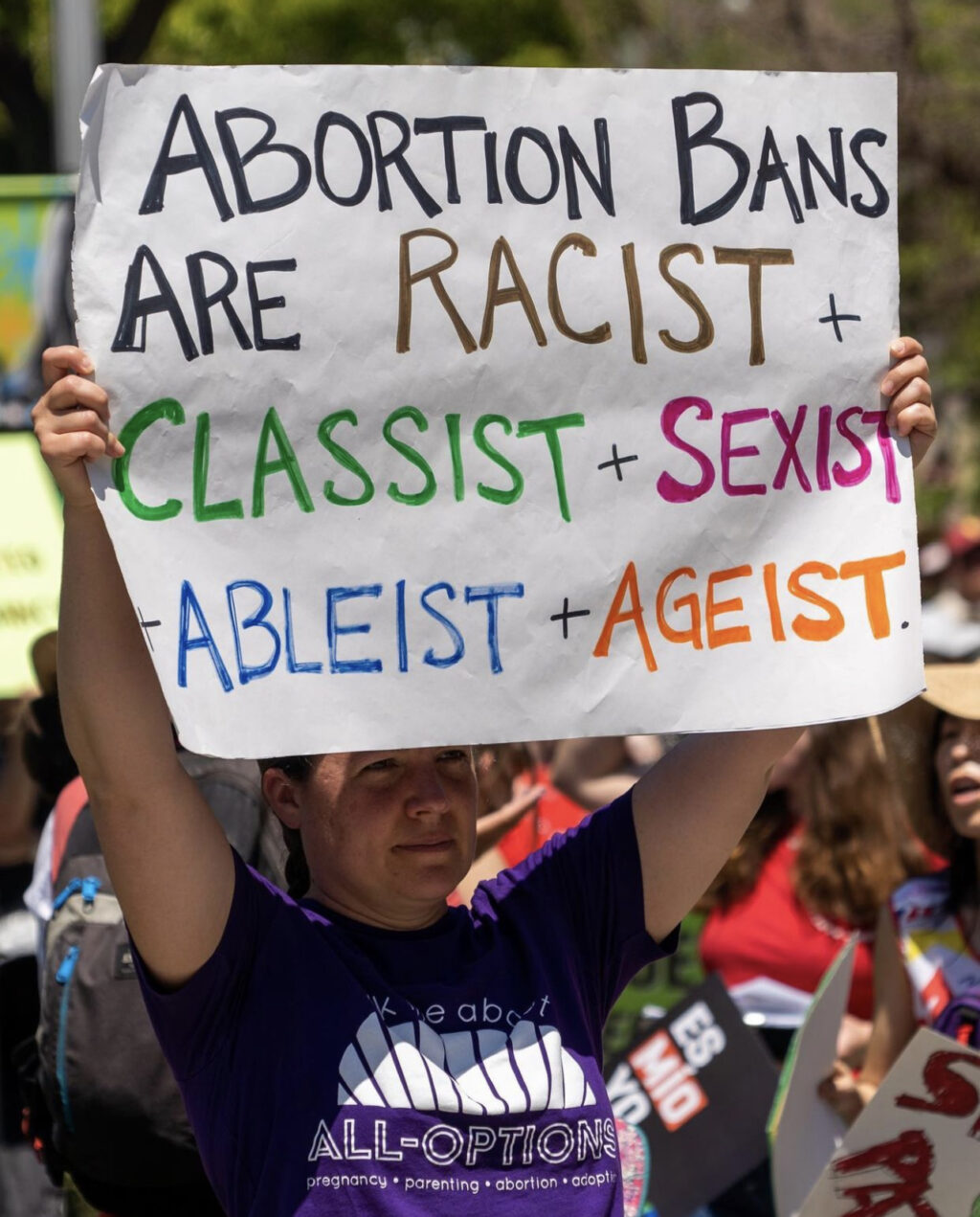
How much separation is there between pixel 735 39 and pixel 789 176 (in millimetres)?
11216

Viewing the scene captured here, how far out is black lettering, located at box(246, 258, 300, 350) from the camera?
2105 millimetres

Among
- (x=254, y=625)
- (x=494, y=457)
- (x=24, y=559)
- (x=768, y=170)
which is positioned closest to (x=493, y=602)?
(x=494, y=457)

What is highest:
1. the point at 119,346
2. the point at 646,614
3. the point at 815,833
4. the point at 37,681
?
the point at 119,346

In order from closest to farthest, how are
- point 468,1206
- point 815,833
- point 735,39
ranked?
point 468,1206 → point 815,833 → point 735,39

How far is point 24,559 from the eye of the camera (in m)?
4.89

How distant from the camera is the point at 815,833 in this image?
A: 170 inches

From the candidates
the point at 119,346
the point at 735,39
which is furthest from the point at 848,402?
the point at 735,39

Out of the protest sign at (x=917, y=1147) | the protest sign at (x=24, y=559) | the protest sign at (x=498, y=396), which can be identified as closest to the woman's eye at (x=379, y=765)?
the protest sign at (x=498, y=396)

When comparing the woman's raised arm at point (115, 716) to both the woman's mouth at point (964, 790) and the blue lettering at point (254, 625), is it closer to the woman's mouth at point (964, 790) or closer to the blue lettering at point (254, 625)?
the blue lettering at point (254, 625)

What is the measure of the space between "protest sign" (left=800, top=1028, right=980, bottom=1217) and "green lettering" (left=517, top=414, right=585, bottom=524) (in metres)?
1.07

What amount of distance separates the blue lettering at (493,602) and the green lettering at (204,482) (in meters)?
0.30

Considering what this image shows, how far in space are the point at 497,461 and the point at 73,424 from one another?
51 cm

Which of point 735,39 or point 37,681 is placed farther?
point 735,39

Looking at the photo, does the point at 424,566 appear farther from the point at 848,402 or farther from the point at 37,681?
the point at 37,681
